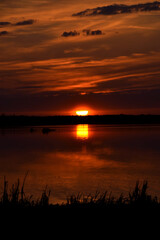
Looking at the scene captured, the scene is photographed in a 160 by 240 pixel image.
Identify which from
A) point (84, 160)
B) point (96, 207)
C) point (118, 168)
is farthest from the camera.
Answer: point (84, 160)

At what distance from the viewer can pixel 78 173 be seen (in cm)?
3033

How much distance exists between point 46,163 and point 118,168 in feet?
24.8

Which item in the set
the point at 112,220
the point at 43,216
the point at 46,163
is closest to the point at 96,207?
the point at 112,220

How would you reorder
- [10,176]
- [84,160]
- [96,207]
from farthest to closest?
[84,160], [10,176], [96,207]

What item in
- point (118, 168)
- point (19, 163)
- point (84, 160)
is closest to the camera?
point (118, 168)

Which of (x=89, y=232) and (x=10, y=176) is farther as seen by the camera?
(x=10, y=176)

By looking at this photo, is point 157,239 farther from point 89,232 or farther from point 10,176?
point 10,176

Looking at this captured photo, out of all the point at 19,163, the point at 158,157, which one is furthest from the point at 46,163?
the point at 158,157

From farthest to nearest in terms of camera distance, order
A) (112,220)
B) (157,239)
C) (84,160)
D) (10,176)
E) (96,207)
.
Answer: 1. (84,160)
2. (10,176)
3. (96,207)
4. (112,220)
5. (157,239)

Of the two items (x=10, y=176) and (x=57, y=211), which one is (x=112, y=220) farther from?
(x=10, y=176)

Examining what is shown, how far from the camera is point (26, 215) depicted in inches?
441

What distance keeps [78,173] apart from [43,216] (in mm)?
19366

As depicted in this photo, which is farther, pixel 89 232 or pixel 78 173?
pixel 78 173

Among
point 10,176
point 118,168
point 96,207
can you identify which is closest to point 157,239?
point 96,207
